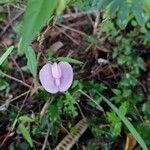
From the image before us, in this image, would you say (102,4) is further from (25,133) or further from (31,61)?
(25,133)

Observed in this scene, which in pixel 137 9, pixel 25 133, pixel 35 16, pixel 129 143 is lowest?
pixel 129 143

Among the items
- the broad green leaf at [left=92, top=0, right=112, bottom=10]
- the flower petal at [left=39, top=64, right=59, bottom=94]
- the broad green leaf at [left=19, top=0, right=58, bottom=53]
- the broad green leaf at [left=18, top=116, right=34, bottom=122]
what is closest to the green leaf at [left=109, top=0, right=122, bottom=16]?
the broad green leaf at [left=92, top=0, right=112, bottom=10]

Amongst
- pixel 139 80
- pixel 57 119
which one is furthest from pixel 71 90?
pixel 139 80

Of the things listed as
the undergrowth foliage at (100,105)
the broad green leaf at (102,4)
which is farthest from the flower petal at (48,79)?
the broad green leaf at (102,4)

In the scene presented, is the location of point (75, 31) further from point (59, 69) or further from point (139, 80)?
point (59, 69)

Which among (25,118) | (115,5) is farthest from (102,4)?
(25,118)

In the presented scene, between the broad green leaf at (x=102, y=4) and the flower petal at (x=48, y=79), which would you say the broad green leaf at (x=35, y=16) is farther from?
the flower petal at (x=48, y=79)
